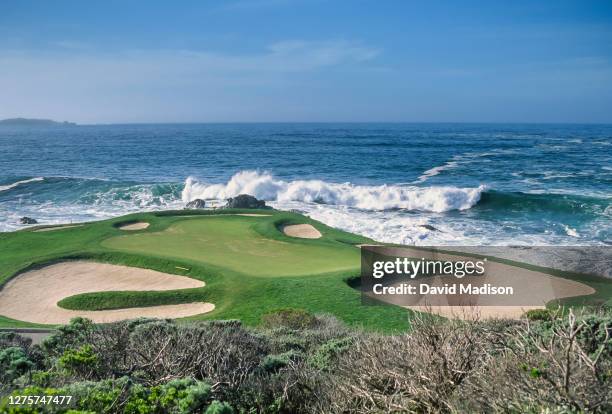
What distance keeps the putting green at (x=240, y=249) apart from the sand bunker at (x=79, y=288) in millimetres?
1606

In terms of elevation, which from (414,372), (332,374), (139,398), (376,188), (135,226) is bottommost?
(376,188)

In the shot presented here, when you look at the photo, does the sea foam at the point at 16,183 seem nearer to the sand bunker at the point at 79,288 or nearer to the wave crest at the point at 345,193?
the wave crest at the point at 345,193

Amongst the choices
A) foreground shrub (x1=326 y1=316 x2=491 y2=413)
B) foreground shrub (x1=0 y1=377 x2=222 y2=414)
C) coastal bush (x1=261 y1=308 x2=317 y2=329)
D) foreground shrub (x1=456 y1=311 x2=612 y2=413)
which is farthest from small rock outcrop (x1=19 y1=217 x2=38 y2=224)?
foreground shrub (x1=456 y1=311 x2=612 y2=413)

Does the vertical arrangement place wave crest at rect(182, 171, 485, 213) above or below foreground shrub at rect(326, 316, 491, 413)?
below

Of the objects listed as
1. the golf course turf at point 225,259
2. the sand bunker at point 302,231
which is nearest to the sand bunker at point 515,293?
the golf course turf at point 225,259

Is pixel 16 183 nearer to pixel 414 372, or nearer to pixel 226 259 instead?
pixel 226 259

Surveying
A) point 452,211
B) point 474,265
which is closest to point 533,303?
point 474,265

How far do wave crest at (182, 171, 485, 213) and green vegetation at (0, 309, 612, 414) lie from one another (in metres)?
30.3

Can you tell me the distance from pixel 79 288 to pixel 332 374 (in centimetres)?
1236

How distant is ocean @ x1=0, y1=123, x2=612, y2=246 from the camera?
107 ft

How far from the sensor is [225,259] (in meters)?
19.8

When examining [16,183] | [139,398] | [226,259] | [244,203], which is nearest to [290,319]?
[226,259]

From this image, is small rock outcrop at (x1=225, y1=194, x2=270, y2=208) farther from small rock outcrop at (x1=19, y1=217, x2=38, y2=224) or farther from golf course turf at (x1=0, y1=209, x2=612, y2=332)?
small rock outcrop at (x1=19, y1=217, x2=38, y2=224)

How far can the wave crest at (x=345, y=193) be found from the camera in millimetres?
40125
